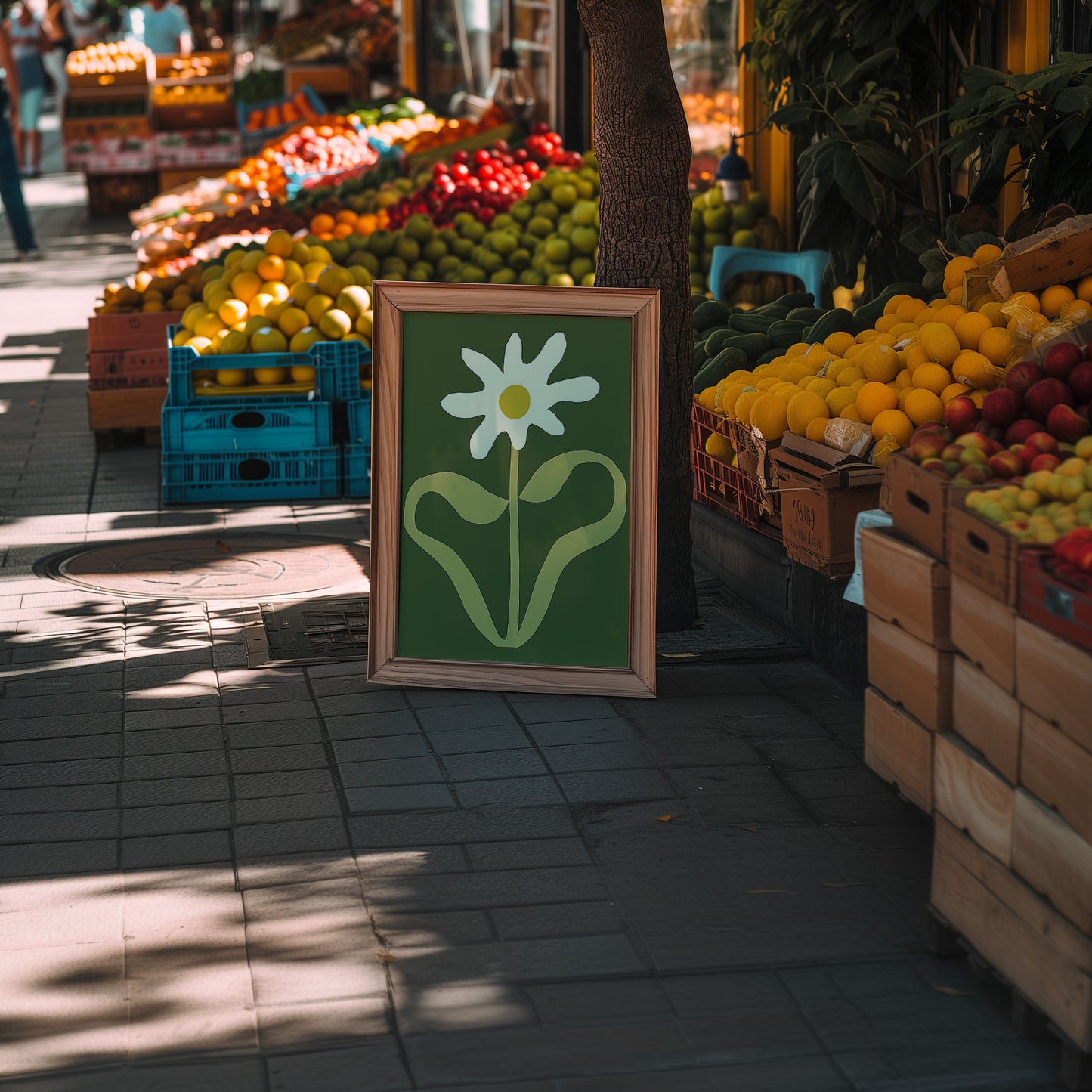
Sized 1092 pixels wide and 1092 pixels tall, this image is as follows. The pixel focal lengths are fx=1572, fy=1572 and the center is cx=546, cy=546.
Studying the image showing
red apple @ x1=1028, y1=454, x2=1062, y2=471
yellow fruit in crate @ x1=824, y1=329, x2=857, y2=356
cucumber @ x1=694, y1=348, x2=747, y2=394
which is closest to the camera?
red apple @ x1=1028, y1=454, x2=1062, y2=471

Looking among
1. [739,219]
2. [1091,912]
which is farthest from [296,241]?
[1091,912]

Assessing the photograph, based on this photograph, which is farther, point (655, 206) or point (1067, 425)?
point (655, 206)

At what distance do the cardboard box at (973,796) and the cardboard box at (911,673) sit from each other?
76 millimetres

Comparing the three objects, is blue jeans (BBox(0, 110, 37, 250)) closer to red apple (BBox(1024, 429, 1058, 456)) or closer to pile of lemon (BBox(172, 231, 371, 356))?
pile of lemon (BBox(172, 231, 371, 356))

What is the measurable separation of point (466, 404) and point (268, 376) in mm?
3270

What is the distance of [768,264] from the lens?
8.64 m

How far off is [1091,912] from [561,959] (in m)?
1.20

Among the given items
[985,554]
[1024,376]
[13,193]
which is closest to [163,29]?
[13,193]

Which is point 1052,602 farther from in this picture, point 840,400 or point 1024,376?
point 840,400

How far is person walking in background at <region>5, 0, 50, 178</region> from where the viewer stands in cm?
2305

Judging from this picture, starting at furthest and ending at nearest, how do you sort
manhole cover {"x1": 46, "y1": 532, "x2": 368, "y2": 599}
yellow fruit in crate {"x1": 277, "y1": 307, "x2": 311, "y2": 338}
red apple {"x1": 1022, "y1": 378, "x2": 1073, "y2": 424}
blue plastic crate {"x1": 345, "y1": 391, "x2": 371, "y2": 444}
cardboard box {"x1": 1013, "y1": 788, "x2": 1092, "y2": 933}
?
1. yellow fruit in crate {"x1": 277, "y1": 307, "x2": 311, "y2": 338}
2. blue plastic crate {"x1": 345, "y1": 391, "x2": 371, "y2": 444}
3. manhole cover {"x1": 46, "y1": 532, "x2": 368, "y2": 599}
4. red apple {"x1": 1022, "y1": 378, "x2": 1073, "y2": 424}
5. cardboard box {"x1": 1013, "y1": 788, "x2": 1092, "y2": 933}

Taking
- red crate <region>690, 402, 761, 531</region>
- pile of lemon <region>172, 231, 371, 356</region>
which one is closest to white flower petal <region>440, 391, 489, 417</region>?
red crate <region>690, 402, 761, 531</region>

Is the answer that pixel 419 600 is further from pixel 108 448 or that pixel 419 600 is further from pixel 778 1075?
pixel 108 448

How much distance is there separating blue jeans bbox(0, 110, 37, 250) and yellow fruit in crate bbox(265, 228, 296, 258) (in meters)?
7.39
